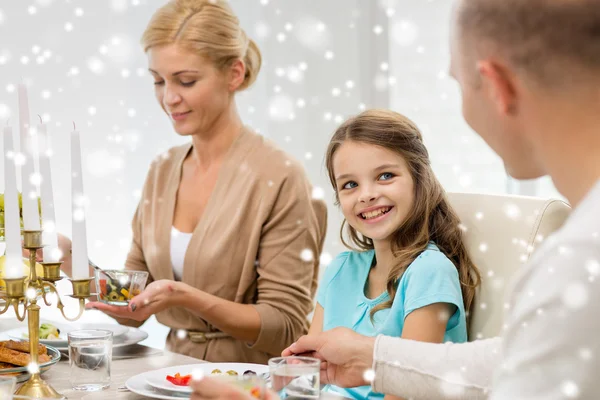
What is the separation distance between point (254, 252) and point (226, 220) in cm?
13

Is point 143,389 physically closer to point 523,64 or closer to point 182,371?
point 182,371

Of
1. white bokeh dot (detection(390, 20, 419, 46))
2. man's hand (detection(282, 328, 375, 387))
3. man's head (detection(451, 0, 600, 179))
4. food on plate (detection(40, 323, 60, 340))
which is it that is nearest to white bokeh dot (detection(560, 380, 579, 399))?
man's head (detection(451, 0, 600, 179))

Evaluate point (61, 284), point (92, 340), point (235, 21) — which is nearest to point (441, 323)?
point (92, 340)

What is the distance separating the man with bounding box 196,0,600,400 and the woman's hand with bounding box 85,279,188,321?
1083 millimetres

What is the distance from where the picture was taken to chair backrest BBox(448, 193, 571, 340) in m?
1.44

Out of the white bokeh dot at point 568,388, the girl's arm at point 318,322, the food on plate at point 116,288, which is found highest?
the white bokeh dot at point 568,388

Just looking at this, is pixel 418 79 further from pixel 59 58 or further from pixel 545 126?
pixel 545 126

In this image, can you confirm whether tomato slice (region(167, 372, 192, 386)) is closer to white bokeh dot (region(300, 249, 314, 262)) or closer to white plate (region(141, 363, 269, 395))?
white plate (region(141, 363, 269, 395))

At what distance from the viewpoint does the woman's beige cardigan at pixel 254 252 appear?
7.01 ft

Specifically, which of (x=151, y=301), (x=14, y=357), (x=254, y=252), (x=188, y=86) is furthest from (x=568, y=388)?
(x=188, y=86)

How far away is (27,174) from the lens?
125 centimetres

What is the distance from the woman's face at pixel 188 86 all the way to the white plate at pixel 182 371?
0.86 meters

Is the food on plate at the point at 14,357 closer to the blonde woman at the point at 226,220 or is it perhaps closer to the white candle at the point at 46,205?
the white candle at the point at 46,205

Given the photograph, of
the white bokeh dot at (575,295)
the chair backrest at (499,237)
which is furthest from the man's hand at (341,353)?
the white bokeh dot at (575,295)
